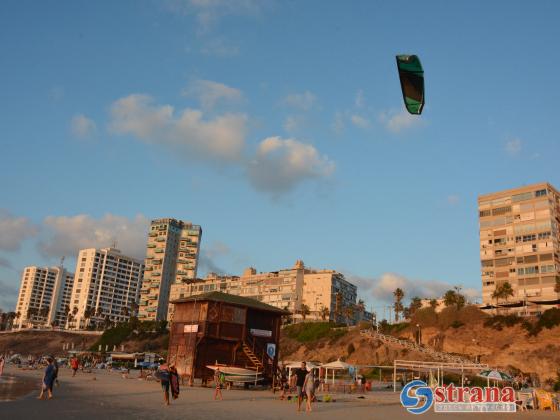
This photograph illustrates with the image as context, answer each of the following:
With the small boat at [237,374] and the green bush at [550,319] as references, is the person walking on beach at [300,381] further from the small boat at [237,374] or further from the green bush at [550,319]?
the green bush at [550,319]

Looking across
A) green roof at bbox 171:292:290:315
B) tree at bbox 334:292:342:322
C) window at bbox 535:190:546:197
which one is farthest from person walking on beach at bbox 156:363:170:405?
tree at bbox 334:292:342:322

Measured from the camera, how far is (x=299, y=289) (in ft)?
463

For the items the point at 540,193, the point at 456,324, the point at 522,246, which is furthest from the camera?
the point at 540,193

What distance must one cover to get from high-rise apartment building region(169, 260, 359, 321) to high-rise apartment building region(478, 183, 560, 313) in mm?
42925

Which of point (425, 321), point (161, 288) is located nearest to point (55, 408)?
point (425, 321)

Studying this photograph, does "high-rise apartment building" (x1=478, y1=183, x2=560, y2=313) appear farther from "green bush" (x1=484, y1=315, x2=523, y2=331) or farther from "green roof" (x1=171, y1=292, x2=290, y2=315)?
"green roof" (x1=171, y1=292, x2=290, y2=315)

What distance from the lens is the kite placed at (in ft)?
48.0

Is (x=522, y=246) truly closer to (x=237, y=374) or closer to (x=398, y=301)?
(x=398, y=301)

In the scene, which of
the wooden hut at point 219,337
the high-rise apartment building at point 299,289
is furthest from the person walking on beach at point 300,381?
the high-rise apartment building at point 299,289

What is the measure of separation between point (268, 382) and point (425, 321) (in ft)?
164

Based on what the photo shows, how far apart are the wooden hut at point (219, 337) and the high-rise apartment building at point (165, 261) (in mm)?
135521

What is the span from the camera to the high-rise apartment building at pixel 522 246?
304 feet

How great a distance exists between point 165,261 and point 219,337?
479 ft

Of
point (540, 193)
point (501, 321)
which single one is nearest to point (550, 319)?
point (501, 321)
